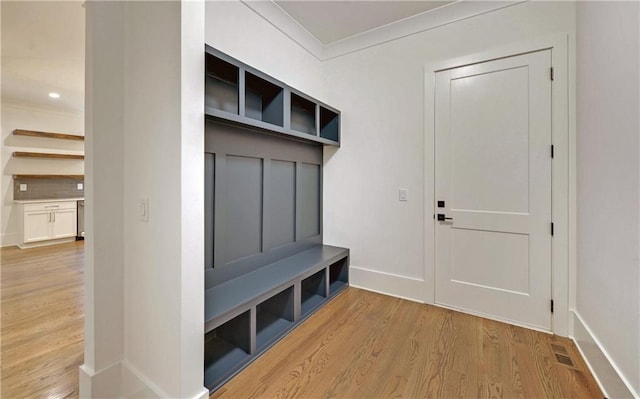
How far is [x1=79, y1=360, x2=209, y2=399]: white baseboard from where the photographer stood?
4.50 feet

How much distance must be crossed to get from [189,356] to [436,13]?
324 cm

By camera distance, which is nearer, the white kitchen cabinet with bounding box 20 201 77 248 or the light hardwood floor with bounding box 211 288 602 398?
the light hardwood floor with bounding box 211 288 602 398

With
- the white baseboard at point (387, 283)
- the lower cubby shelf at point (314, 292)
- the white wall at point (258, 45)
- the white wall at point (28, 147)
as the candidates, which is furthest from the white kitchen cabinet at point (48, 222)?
the white baseboard at point (387, 283)

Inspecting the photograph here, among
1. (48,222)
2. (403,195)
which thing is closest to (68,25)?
(403,195)

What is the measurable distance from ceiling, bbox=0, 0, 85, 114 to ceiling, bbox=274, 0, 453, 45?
6.68ft

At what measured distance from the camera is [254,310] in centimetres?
178

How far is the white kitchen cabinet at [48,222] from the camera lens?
4992 millimetres

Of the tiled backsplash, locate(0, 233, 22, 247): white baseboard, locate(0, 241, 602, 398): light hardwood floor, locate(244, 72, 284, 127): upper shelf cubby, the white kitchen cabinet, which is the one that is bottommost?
locate(0, 241, 602, 398): light hardwood floor

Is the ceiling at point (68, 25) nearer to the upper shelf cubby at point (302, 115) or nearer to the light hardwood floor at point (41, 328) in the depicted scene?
the upper shelf cubby at point (302, 115)

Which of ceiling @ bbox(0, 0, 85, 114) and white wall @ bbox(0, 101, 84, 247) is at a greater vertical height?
ceiling @ bbox(0, 0, 85, 114)

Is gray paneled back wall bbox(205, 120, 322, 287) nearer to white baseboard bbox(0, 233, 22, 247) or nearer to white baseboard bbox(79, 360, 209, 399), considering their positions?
white baseboard bbox(79, 360, 209, 399)

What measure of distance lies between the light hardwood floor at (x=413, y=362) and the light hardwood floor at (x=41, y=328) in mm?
1106

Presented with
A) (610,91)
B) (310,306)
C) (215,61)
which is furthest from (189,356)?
(610,91)

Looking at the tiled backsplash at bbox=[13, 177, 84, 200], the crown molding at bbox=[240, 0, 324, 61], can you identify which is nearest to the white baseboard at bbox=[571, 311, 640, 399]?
the crown molding at bbox=[240, 0, 324, 61]
